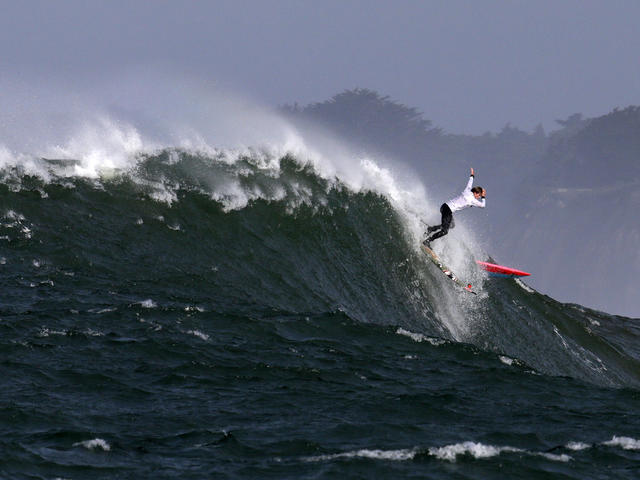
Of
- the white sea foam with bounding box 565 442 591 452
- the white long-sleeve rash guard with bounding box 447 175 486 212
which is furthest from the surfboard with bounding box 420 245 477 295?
the white sea foam with bounding box 565 442 591 452

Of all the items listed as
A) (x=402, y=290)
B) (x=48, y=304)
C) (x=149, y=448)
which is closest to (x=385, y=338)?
(x=402, y=290)

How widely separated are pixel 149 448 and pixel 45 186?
11427 mm

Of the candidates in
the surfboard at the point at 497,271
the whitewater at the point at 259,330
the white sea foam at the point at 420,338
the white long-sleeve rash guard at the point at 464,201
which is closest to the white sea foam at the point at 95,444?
the whitewater at the point at 259,330

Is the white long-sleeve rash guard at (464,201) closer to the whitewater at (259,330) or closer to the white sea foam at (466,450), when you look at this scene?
the whitewater at (259,330)

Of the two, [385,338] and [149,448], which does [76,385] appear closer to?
[149,448]

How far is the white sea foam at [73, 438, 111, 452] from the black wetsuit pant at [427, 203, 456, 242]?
1275 cm

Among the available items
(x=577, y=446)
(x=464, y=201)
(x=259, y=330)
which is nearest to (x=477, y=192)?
(x=464, y=201)

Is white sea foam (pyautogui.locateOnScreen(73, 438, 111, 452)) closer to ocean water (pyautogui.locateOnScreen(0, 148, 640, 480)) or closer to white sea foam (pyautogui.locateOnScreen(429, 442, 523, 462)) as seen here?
ocean water (pyautogui.locateOnScreen(0, 148, 640, 480))

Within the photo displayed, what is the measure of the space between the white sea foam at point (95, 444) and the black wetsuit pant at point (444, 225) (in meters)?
12.7

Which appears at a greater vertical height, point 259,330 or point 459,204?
point 459,204

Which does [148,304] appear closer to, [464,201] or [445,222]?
[445,222]

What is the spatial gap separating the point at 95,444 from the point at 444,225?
1302cm

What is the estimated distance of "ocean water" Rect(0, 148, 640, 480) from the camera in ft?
35.1

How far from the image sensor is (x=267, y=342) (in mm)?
15188
